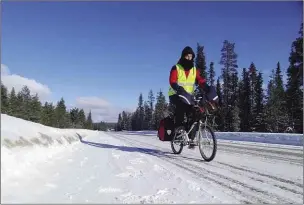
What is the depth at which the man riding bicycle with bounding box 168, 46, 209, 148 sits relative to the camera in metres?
7.30

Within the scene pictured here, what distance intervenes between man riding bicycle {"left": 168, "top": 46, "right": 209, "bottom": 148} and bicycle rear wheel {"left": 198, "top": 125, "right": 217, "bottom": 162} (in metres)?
0.45

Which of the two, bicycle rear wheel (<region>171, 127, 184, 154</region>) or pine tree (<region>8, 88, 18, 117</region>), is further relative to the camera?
pine tree (<region>8, 88, 18, 117</region>)

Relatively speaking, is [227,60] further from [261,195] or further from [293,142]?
[261,195]

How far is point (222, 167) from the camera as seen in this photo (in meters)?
5.47

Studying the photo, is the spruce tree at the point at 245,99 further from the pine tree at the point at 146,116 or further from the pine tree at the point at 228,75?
the pine tree at the point at 146,116

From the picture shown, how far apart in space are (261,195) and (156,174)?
1.59 m

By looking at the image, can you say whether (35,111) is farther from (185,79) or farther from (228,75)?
(185,79)

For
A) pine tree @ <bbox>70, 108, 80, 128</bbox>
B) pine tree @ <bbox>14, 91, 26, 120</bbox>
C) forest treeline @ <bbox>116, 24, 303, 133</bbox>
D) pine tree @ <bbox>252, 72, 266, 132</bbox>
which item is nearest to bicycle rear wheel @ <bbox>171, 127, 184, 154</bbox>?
forest treeline @ <bbox>116, 24, 303, 133</bbox>

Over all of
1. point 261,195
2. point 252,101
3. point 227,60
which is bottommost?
point 261,195

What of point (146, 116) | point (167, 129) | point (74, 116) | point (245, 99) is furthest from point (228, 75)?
point (74, 116)

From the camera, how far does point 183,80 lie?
292 inches

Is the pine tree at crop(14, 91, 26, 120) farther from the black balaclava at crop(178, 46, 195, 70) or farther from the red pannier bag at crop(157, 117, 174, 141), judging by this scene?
the black balaclava at crop(178, 46, 195, 70)

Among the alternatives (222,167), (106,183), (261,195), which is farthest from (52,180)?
(222,167)

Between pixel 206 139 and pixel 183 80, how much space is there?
1.52m
